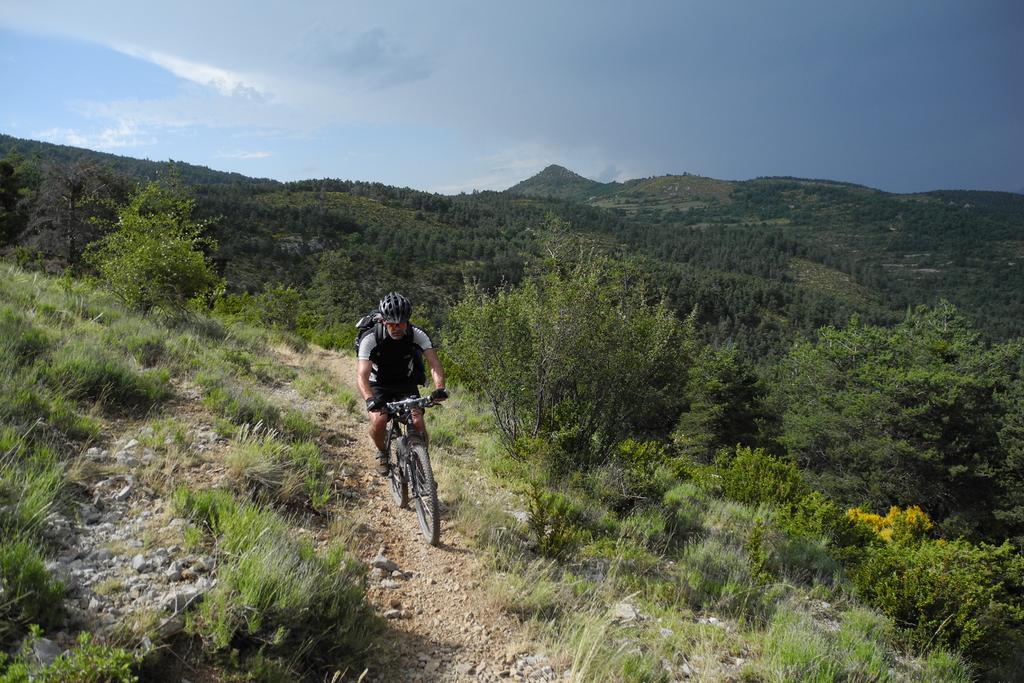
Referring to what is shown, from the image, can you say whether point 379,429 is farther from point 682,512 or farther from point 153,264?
point 153,264

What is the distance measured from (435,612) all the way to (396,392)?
2.09 meters

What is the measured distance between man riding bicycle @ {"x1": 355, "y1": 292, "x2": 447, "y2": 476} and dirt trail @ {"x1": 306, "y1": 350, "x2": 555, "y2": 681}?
0.86m

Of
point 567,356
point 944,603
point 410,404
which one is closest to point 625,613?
point 410,404

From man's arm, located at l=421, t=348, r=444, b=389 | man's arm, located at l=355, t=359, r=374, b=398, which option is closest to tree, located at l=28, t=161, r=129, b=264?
man's arm, located at l=355, t=359, r=374, b=398

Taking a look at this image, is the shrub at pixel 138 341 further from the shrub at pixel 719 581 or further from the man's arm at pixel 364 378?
the shrub at pixel 719 581

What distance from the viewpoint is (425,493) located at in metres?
4.55

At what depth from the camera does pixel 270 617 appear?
2762mm

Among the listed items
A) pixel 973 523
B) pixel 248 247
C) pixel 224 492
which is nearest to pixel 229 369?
pixel 224 492

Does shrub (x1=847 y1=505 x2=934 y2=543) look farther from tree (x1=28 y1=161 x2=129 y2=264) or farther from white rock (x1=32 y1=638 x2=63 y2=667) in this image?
tree (x1=28 y1=161 x2=129 y2=264)

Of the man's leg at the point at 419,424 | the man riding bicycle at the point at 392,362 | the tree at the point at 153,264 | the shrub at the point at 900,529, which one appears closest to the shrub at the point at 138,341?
the tree at the point at 153,264

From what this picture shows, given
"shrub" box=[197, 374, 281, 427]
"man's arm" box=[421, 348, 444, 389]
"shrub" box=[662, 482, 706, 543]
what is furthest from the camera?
"shrub" box=[662, 482, 706, 543]

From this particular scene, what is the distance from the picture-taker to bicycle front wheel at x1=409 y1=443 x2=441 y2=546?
14.3 ft

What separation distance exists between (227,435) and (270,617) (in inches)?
121

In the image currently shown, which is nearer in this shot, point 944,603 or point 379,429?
point 944,603
